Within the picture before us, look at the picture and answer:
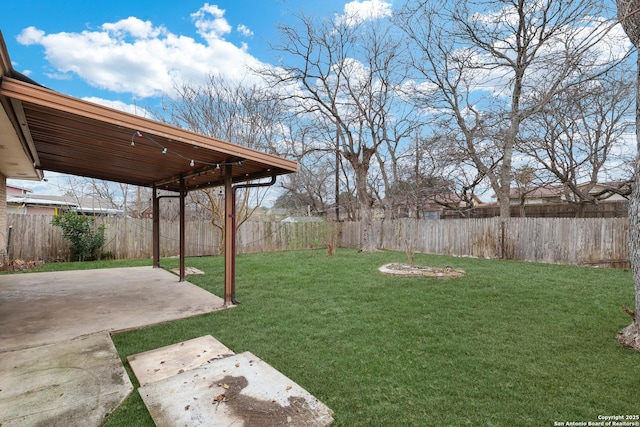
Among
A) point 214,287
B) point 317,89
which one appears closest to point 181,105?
point 317,89

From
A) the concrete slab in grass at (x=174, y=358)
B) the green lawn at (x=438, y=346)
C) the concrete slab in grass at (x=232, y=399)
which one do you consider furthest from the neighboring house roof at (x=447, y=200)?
the concrete slab in grass at (x=232, y=399)

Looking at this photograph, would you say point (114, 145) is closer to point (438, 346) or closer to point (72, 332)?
point (72, 332)

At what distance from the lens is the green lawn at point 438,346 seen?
1.95 metres

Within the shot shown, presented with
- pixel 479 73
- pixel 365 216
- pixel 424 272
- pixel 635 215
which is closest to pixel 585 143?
pixel 479 73

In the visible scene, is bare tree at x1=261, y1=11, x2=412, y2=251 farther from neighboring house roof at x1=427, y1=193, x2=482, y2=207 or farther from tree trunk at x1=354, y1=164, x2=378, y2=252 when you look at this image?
neighboring house roof at x1=427, y1=193, x2=482, y2=207

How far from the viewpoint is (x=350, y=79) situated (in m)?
11.3

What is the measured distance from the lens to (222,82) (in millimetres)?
10141

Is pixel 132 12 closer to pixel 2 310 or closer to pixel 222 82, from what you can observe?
pixel 222 82

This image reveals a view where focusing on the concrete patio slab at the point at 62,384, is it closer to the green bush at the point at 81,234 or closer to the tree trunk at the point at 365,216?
the green bush at the point at 81,234

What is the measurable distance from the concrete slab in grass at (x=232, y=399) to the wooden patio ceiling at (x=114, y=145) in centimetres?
224

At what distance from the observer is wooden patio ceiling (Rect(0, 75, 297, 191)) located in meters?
2.60

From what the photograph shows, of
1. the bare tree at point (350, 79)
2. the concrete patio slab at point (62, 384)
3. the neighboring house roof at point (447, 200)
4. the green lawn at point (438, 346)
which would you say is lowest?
the green lawn at point (438, 346)

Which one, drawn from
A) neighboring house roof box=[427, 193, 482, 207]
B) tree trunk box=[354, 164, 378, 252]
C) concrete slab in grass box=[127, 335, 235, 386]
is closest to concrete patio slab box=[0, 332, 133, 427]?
concrete slab in grass box=[127, 335, 235, 386]

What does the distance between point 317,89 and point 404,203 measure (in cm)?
626
